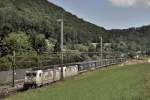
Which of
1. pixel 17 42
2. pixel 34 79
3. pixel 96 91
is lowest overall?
pixel 34 79

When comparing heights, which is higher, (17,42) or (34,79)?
(17,42)

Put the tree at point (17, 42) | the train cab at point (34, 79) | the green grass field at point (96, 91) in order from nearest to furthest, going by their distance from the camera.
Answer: the green grass field at point (96, 91) → the train cab at point (34, 79) → the tree at point (17, 42)

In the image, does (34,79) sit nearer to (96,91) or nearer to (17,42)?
(96,91)

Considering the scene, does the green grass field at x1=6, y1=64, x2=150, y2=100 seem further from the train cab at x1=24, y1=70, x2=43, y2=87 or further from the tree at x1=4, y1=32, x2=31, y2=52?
the tree at x1=4, y1=32, x2=31, y2=52

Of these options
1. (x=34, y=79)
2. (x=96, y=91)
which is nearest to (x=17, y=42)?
(x=34, y=79)

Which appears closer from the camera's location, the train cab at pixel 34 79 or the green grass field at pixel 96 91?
the green grass field at pixel 96 91

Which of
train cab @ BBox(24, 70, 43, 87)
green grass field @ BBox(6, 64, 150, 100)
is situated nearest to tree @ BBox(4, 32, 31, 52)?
train cab @ BBox(24, 70, 43, 87)

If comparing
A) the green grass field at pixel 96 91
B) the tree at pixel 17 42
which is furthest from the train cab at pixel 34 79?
the tree at pixel 17 42

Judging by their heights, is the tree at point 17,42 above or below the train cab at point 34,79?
above

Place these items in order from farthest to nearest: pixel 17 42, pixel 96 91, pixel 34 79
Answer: pixel 17 42
pixel 34 79
pixel 96 91

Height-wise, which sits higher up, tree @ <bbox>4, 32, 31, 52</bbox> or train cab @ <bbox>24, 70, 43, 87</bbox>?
tree @ <bbox>4, 32, 31, 52</bbox>

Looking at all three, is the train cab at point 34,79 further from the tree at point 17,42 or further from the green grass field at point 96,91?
the tree at point 17,42

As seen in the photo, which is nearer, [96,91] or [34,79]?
[96,91]

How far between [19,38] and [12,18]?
1151 inches
